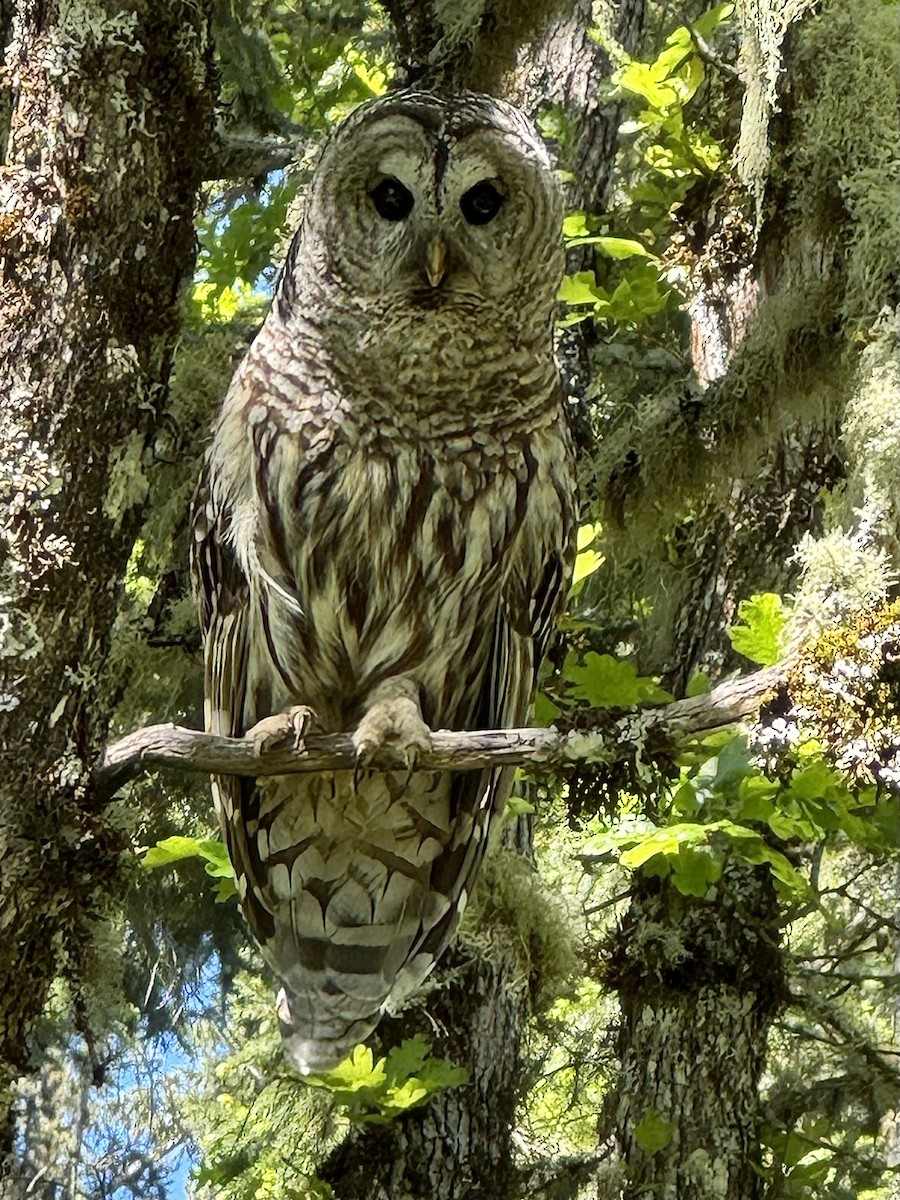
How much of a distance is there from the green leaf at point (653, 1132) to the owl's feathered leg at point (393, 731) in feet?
6.74

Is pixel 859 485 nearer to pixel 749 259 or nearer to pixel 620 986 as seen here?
pixel 749 259

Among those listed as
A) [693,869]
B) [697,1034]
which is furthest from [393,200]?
[697,1034]

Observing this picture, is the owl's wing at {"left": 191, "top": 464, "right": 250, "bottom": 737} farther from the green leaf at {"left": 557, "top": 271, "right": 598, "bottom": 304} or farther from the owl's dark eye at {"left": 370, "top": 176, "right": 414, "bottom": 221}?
the green leaf at {"left": 557, "top": 271, "right": 598, "bottom": 304}

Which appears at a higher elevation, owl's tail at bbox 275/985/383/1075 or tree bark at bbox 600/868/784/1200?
tree bark at bbox 600/868/784/1200

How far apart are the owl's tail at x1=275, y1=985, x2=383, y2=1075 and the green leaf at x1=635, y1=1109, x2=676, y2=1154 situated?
184cm

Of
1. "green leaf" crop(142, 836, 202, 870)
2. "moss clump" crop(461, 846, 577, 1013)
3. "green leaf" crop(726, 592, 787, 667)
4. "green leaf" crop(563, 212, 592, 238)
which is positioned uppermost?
"green leaf" crop(563, 212, 592, 238)

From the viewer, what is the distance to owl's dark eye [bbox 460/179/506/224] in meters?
2.53

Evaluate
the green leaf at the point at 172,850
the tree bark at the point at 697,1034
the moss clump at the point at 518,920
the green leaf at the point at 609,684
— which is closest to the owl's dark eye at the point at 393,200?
the green leaf at the point at 609,684

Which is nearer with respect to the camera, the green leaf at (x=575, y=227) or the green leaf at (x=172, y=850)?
the green leaf at (x=172, y=850)

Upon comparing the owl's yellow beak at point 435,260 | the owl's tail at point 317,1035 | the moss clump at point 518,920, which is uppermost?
the owl's yellow beak at point 435,260

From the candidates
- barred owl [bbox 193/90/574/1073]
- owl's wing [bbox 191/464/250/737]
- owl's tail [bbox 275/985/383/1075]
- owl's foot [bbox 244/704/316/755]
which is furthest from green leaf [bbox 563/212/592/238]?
owl's tail [bbox 275/985/383/1075]

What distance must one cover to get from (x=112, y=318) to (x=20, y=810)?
97cm

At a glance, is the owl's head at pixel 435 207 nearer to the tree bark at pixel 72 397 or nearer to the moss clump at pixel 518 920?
the tree bark at pixel 72 397

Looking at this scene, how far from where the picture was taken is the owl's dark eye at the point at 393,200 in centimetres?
254
